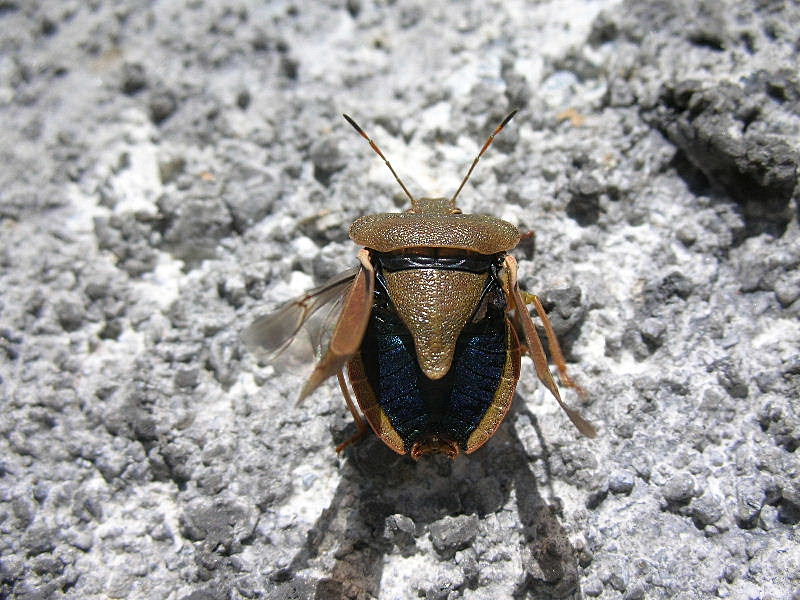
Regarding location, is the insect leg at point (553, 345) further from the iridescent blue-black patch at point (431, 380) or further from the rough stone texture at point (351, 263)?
the iridescent blue-black patch at point (431, 380)

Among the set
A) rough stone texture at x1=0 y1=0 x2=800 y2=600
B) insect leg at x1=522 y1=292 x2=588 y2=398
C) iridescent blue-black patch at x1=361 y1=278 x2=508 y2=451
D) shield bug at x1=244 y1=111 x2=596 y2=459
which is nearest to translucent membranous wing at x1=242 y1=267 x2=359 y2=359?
rough stone texture at x1=0 y1=0 x2=800 y2=600

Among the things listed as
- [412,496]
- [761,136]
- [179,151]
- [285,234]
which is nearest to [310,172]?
[285,234]

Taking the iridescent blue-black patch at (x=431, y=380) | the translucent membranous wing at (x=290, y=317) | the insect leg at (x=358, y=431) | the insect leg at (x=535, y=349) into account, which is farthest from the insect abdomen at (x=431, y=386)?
the translucent membranous wing at (x=290, y=317)

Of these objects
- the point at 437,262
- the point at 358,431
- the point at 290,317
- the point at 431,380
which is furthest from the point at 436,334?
the point at 290,317

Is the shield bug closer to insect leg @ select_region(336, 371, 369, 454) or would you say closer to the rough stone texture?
insect leg @ select_region(336, 371, 369, 454)

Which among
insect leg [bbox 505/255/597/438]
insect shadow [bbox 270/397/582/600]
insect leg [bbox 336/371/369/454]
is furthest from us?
insect leg [bbox 336/371/369/454]

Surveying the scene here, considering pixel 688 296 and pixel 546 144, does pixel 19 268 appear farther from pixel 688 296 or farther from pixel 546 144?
pixel 688 296

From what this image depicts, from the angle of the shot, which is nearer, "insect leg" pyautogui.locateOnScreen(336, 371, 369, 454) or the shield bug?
the shield bug
